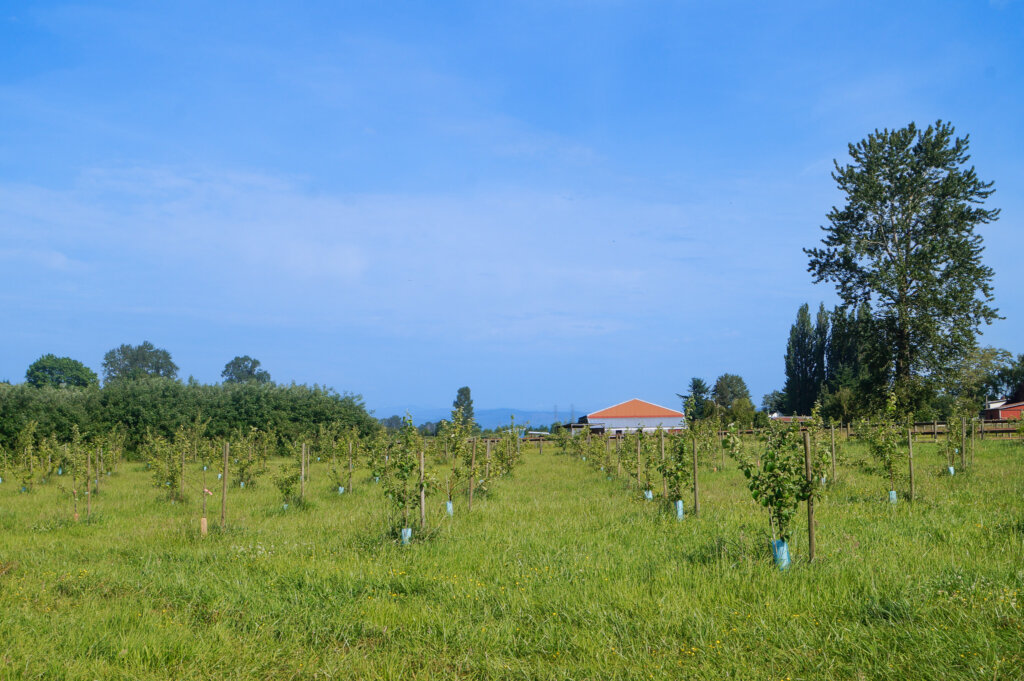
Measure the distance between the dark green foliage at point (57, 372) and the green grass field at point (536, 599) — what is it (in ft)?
279

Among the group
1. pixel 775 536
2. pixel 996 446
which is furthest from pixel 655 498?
pixel 996 446

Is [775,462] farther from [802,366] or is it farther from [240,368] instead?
[240,368]

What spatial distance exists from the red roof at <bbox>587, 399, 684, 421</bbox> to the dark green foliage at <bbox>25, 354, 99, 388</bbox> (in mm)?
64974

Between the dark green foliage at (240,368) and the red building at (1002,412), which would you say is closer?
the red building at (1002,412)

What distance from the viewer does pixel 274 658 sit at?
6129 mm

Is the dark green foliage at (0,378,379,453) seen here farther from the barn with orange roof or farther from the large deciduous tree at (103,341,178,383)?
the large deciduous tree at (103,341,178,383)

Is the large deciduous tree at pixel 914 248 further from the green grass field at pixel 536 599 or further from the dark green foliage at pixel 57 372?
the dark green foliage at pixel 57 372

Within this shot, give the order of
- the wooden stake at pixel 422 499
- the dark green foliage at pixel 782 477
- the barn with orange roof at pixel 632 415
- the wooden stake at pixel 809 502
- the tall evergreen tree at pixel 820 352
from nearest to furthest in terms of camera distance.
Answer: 1. the wooden stake at pixel 809 502
2. the dark green foliage at pixel 782 477
3. the wooden stake at pixel 422 499
4. the tall evergreen tree at pixel 820 352
5. the barn with orange roof at pixel 632 415

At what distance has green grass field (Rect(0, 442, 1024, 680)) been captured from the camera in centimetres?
564

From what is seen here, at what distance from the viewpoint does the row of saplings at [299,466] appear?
11906 mm

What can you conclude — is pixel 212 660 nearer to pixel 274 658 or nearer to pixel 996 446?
pixel 274 658

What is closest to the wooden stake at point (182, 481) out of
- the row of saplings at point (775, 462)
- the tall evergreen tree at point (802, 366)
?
the row of saplings at point (775, 462)

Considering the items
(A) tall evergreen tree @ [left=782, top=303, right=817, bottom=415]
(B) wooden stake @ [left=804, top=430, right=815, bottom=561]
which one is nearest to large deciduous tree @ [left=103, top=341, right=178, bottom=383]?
(A) tall evergreen tree @ [left=782, top=303, right=817, bottom=415]

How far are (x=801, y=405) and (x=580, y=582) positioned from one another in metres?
63.6
